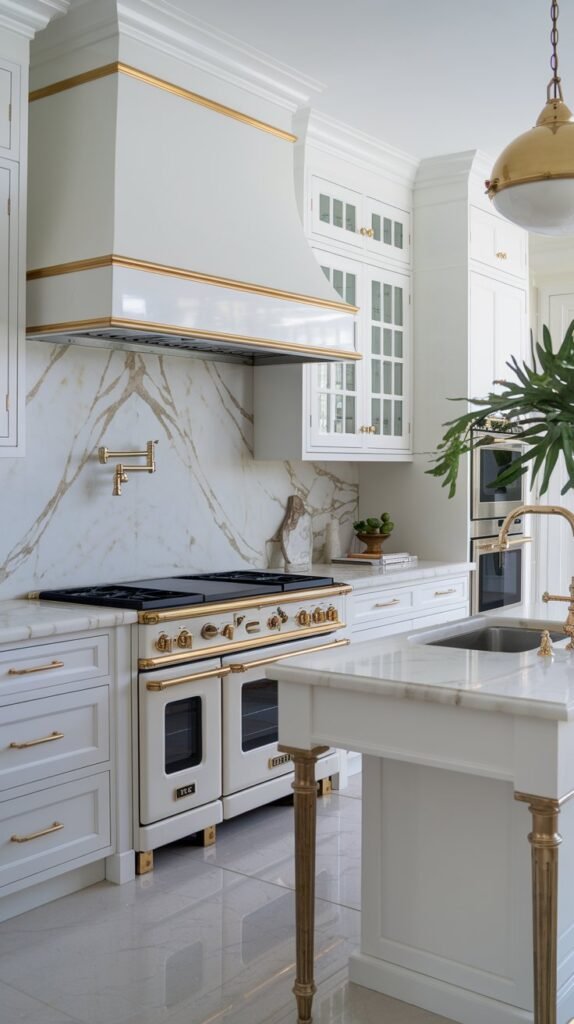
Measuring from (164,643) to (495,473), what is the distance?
8.93ft

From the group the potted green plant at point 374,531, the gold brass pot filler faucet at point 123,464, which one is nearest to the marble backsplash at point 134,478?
the gold brass pot filler faucet at point 123,464

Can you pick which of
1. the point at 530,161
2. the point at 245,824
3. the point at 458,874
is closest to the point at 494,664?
the point at 458,874

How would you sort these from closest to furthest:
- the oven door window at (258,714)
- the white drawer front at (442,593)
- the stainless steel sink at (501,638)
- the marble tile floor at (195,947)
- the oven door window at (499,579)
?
the marble tile floor at (195,947) → the stainless steel sink at (501,638) → the oven door window at (258,714) → the white drawer front at (442,593) → the oven door window at (499,579)

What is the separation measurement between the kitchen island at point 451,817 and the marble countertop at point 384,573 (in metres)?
1.85

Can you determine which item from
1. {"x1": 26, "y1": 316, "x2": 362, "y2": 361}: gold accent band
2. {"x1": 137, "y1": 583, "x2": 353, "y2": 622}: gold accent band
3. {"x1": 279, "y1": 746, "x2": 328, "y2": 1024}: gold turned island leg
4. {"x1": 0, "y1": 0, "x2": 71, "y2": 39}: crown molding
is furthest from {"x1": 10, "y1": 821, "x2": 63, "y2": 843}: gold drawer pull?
{"x1": 0, "y1": 0, "x2": 71, "y2": 39}: crown molding

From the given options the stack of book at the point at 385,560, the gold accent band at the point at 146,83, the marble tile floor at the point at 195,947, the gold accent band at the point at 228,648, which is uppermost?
the gold accent band at the point at 146,83

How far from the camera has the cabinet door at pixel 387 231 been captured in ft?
16.5

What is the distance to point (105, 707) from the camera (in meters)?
3.29

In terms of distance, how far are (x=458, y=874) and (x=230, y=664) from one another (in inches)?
57.9

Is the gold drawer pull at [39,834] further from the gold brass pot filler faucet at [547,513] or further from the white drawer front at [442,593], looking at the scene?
the white drawer front at [442,593]

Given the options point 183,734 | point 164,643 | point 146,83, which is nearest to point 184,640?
point 164,643

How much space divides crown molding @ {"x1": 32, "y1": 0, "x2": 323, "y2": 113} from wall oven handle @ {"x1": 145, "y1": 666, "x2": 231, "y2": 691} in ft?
7.33

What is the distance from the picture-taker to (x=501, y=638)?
3.03 meters

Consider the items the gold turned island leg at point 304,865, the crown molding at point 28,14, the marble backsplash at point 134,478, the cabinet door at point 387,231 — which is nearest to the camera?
the gold turned island leg at point 304,865
